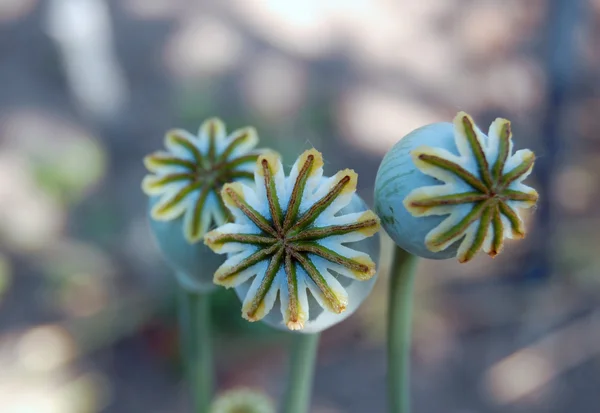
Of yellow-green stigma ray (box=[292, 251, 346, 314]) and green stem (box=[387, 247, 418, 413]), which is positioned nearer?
yellow-green stigma ray (box=[292, 251, 346, 314])

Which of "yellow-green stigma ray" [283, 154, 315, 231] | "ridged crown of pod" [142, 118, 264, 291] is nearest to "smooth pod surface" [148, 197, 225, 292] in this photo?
"ridged crown of pod" [142, 118, 264, 291]

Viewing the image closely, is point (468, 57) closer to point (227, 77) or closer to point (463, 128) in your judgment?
point (227, 77)

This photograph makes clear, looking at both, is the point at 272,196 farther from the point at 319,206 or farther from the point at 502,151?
the point at 502,151

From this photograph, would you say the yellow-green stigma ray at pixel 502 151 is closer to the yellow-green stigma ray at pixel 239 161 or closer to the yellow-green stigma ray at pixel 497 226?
the yellow-green stigma ray at pixel 497 226

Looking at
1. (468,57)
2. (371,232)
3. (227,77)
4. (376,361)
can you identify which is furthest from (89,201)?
(371,232)

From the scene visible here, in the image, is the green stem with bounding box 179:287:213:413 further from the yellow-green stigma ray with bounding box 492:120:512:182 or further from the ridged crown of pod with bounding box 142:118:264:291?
the yellow-green stigma ray with bounding box 492:120:512:182

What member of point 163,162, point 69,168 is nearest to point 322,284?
point 163,162
